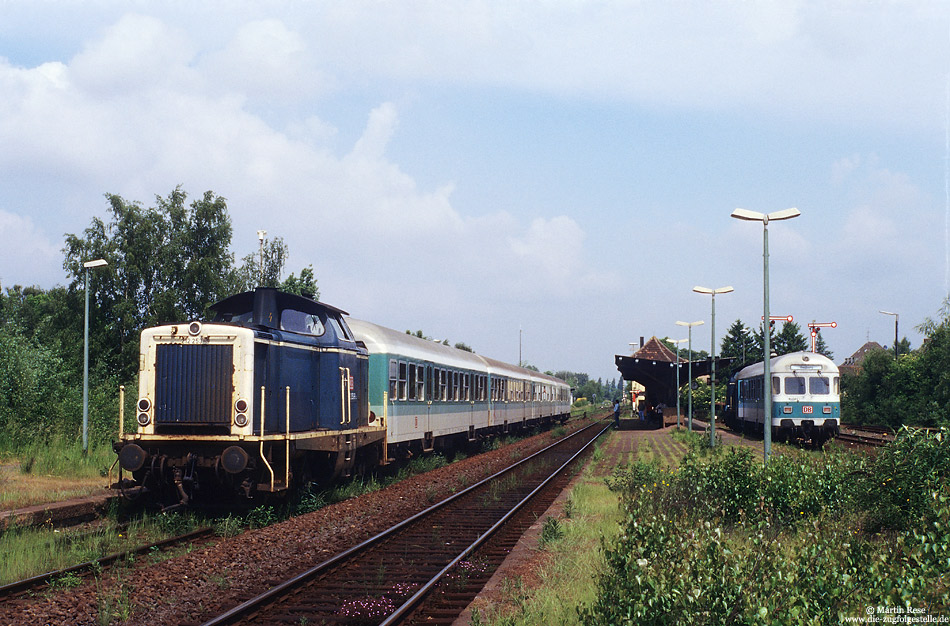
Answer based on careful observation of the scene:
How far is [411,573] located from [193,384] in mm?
5102

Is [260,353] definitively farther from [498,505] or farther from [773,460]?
[773,460]

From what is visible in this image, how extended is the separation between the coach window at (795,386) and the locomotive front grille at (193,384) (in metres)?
24.4

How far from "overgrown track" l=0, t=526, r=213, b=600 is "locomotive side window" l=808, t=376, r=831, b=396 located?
83.6ft

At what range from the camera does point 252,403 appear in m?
12.5

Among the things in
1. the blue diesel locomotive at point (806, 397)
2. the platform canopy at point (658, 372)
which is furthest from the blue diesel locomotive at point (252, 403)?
the platform canopy at point (658, 372)

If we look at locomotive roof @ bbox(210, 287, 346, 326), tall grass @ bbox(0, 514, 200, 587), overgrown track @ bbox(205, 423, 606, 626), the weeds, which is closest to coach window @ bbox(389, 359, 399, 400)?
overgrown track @ bbox(205, 423, 606, 626)

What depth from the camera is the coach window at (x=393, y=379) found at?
61.4 feet

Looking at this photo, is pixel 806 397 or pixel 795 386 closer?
pixel 806 397

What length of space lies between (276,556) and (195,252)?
120 feet

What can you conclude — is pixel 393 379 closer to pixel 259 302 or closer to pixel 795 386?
pixel 259 302

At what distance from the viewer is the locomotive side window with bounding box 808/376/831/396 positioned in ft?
101

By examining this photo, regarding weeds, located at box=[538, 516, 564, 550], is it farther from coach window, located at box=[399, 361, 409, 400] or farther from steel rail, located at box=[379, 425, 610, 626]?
coach window, located at box=[399, 361, 409, 400]

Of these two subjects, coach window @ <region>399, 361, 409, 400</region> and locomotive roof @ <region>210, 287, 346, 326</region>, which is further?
coach window @ <region>399, 361, 409, 400</region>

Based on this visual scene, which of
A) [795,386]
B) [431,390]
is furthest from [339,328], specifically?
[795,386]
